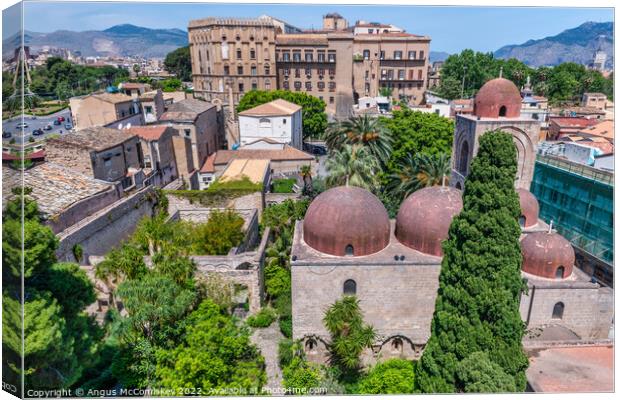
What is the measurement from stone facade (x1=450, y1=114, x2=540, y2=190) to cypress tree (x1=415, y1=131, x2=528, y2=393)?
856 cm

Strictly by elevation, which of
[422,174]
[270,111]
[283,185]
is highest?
[270,111]

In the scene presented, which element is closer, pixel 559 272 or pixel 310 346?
pixel 559 272

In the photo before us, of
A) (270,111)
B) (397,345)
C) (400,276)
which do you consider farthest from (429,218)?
(270,111)

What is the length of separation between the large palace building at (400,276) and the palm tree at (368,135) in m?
14.8

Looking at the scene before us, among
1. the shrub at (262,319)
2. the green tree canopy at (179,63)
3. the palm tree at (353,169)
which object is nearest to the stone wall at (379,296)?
the shrub at (262,319)

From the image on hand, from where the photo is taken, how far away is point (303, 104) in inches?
2116

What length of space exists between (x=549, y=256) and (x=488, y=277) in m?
6.16

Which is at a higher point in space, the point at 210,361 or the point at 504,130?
the point at 504,130

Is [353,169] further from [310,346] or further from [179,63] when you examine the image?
[179,63]

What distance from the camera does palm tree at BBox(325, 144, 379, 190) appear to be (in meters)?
27.8

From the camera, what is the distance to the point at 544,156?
26906 mm

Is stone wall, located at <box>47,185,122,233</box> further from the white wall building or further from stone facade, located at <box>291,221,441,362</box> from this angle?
the white wall building

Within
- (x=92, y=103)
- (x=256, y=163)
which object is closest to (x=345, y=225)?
(x=256, y=163)

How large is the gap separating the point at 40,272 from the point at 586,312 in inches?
811
